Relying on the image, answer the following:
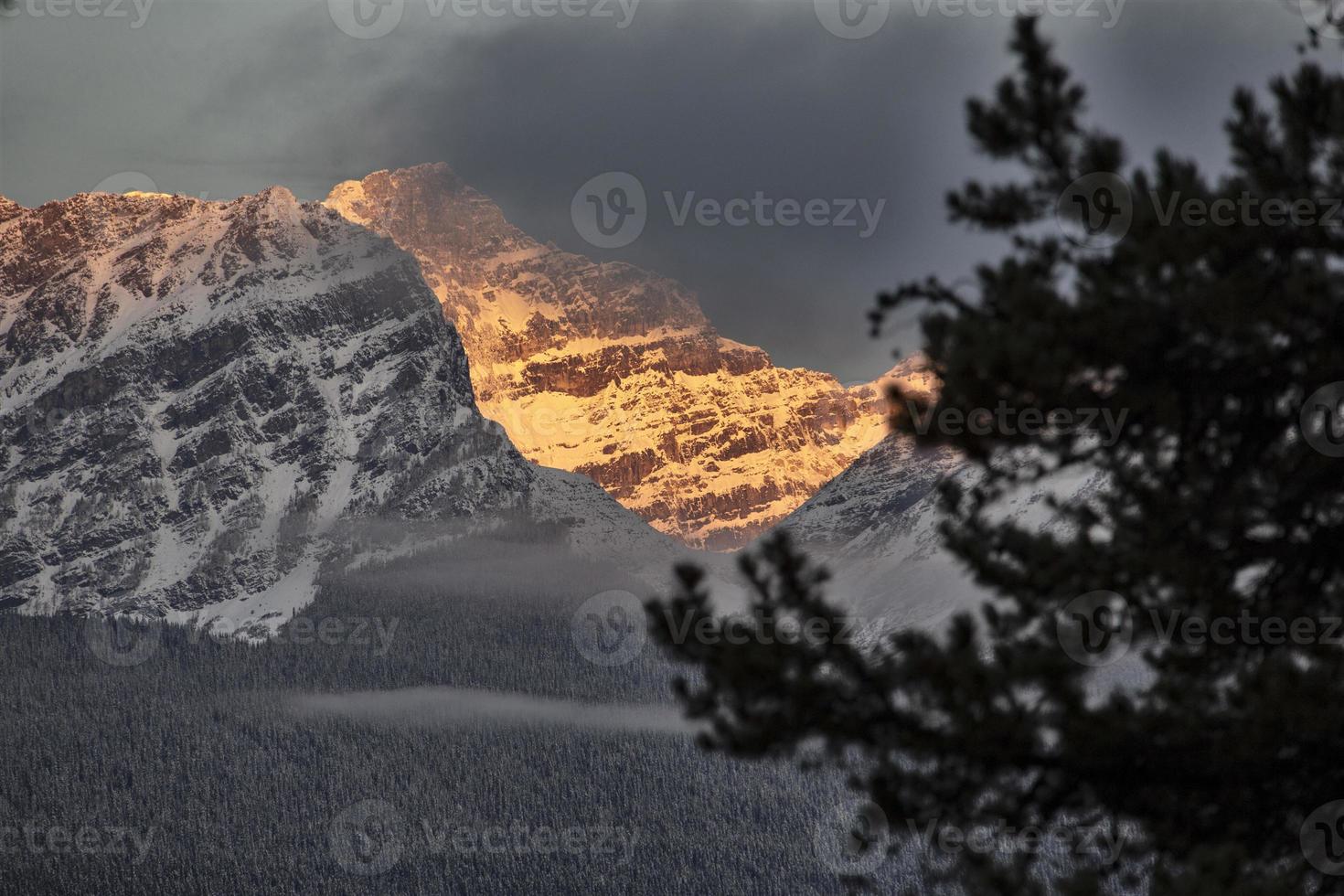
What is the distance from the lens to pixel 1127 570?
44.0 feet

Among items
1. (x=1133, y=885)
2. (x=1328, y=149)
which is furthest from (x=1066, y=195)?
(x=1133, y=885)

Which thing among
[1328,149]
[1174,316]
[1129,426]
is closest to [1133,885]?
[1129,426]

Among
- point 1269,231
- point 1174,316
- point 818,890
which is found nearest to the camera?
point 1174,316

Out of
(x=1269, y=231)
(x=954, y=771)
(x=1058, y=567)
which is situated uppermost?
(x=1269, y=231)

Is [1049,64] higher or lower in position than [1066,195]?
higher

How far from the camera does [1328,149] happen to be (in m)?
14.2

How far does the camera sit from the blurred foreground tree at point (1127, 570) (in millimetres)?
12734

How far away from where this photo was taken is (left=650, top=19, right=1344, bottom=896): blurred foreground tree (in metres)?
12.7

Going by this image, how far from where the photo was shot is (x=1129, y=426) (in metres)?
13.5

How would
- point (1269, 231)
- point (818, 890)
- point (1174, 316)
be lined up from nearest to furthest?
point (1174, 316), point (1269, 231), point (818, 890)

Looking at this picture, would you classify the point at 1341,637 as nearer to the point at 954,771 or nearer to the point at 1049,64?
the point at 954,771

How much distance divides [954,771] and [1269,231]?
4.54 m

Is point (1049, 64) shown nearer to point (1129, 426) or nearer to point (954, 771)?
point (1129, 426)

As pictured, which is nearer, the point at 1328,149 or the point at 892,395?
the point at 892,395
